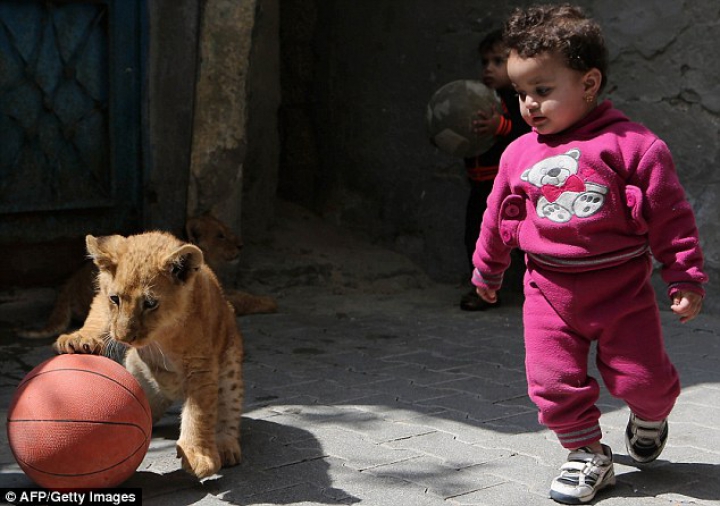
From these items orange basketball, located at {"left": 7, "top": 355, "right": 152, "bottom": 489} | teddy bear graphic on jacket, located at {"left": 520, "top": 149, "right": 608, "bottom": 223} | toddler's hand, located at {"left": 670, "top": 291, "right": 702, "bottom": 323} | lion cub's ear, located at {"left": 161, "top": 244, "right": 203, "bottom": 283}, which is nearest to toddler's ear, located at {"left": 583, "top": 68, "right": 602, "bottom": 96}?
teddy bear graphic on jacket, located at {"left": 520, "top": 149, "right": 608, "bottom": 223}

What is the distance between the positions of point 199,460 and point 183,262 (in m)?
0.78

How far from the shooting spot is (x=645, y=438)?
425 cm

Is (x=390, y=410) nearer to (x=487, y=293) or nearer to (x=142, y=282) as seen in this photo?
(x=487, y=293)

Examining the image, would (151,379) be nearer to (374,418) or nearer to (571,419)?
(374,418)

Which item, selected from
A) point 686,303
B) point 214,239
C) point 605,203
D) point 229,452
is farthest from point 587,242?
point 214,239

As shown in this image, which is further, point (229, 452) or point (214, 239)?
point (214, 239)

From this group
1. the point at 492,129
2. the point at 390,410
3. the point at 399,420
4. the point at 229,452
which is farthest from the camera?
the point at 492,129

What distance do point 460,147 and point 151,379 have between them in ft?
12.5

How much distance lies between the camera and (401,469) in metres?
4.35

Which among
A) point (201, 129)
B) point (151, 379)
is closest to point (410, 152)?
point (201, 129)

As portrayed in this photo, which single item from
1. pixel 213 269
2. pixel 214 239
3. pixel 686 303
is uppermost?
pixel 686 303

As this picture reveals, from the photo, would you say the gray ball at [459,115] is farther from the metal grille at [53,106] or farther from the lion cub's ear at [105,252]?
the lion cub's ear at [105,252]

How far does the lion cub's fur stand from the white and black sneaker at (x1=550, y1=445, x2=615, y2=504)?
4.06 metres

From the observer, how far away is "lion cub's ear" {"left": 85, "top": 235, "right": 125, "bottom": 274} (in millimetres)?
4164
